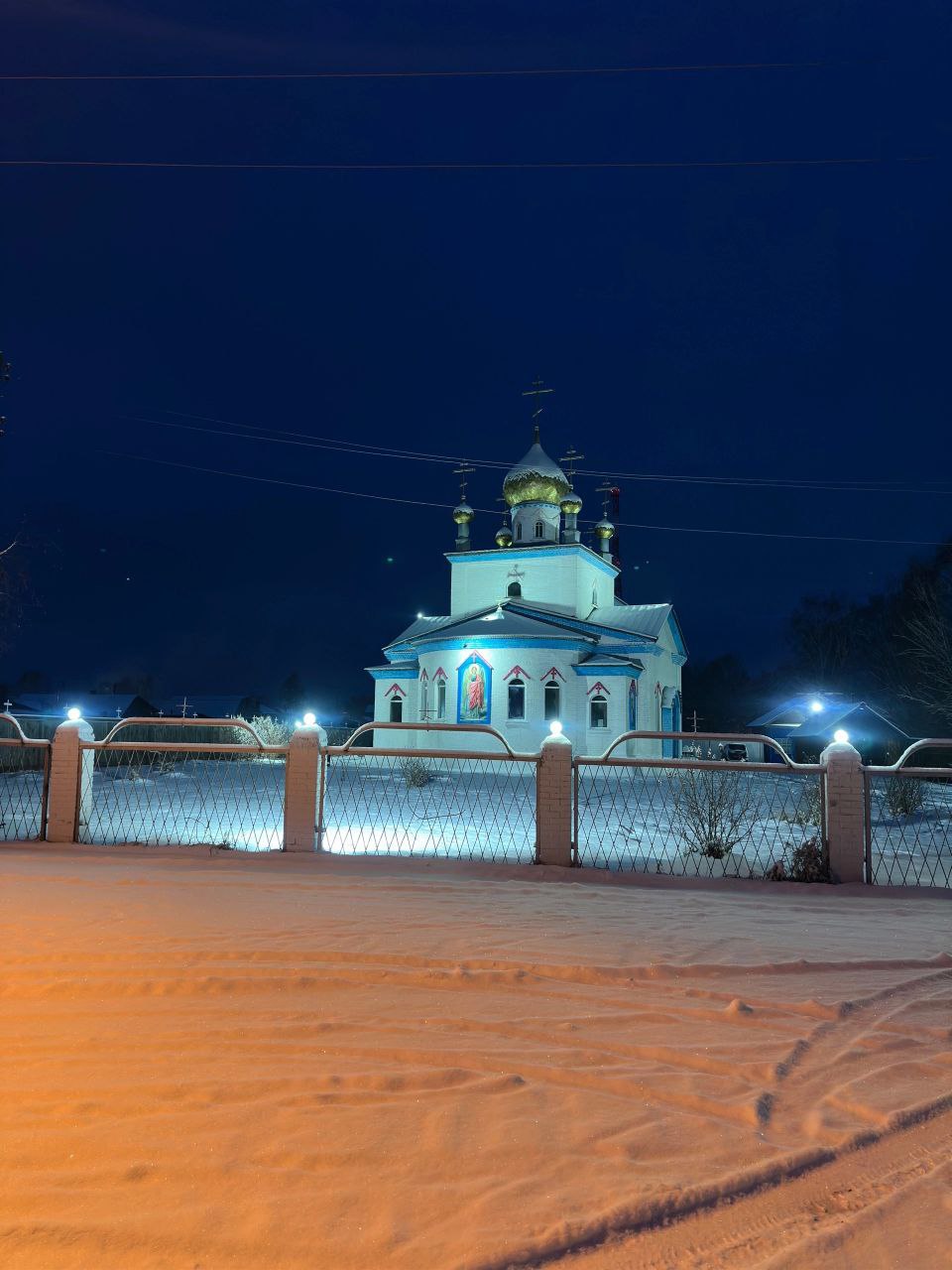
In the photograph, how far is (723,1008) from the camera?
4922 millimetres

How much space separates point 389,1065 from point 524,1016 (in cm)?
96

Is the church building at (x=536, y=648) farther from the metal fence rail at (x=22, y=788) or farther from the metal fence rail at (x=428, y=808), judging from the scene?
the metal fence rail at (x=22, y=788)

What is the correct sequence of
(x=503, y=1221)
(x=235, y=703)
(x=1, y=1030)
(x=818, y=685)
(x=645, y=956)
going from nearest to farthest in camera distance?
(x=503, y=1221) < (x=1, y=1030) < (x=645, y=956) < (x=818, y=685) < (x=235, y=703)

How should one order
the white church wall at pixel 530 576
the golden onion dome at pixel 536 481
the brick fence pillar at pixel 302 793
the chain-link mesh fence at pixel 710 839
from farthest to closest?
1. the golden onion dome at pixel 536 481
2. the white church wall at pixel 530 576
3. the brick fence pillar at pixel 302 793
4. the chain-link mesh fence at pixel 710 839

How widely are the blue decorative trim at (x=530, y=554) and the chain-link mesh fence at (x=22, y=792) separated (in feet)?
58.2

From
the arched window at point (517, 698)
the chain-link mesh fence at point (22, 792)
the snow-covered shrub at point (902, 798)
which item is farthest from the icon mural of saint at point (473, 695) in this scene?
the snow-covered shrub at point (902, 798)

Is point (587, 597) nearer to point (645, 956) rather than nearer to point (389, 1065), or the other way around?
point (645, 956)

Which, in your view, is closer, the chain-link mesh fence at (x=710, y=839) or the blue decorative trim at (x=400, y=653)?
the chain-link mesh fence at (x=710, y=839)

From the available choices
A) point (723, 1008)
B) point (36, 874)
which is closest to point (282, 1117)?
point (723, 1008)

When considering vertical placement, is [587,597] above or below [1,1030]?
above

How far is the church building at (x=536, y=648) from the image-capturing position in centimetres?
2894

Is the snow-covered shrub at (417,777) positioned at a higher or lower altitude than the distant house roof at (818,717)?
lower

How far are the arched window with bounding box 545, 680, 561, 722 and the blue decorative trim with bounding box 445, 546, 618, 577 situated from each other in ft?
23.0

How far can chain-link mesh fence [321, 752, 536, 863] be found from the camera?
11562 millimetres
